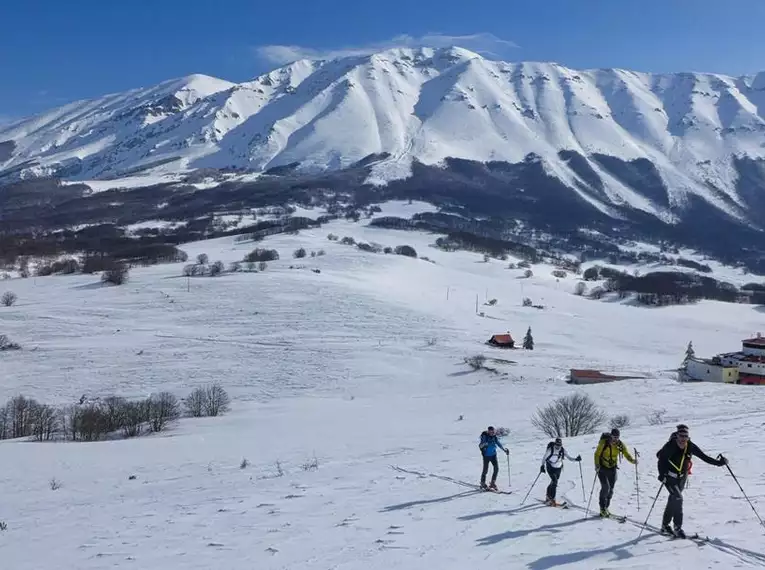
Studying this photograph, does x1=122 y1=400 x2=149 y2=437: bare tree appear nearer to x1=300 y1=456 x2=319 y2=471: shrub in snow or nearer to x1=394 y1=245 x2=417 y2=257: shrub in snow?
x1=300 y1=456 x2=319 y2=471: shrub in snow

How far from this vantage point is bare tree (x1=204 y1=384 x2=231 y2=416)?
141ft

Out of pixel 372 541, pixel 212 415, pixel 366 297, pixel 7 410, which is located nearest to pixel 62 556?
pixel 372 541

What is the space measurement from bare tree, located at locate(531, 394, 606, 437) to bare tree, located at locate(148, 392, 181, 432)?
19.2m

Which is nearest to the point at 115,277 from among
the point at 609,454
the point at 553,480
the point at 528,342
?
the point at 528,342

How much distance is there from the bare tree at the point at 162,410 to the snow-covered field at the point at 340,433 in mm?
1943

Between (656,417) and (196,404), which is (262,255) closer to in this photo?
(196,404)

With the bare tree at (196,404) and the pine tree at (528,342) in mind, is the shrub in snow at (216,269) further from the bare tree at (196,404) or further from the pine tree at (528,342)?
the bare tree at (196,404)

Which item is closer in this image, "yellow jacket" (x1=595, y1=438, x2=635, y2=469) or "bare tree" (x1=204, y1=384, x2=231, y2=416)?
"yellow jacket" (x1=595, y1=438, x2=635, y2=469)

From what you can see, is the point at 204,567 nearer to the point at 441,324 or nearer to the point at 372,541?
the point at 372,541

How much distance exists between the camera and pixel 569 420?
100ft

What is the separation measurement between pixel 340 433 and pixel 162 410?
46.2ft

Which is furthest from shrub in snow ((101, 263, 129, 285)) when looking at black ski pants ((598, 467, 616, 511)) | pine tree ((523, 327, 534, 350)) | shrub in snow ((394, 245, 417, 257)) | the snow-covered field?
black ski pants ((598, 467, 616, 511))

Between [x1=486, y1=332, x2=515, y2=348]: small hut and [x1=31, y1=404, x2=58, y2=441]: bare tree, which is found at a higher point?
[x1=486, y1=332, x2=515, y2=348]: small hut

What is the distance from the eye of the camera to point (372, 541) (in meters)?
12.3
